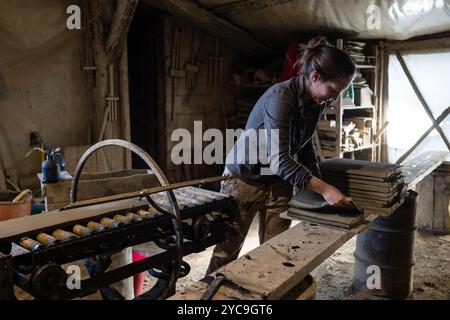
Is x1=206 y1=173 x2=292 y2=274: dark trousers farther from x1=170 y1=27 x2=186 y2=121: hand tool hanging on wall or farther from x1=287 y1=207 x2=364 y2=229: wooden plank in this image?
x1=170 y1=27 x2=186 y2=121: hand tool hanging on wall

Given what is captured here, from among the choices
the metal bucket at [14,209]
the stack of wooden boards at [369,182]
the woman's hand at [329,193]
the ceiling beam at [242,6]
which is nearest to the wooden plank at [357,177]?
the stack of wooden boards at [369,182]

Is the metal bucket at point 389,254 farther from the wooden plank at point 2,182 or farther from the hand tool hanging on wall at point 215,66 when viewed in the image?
the hand tool hanging on wall at point 215,66

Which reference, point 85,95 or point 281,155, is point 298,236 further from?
point 85,95

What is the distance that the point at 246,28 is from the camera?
5.94 m

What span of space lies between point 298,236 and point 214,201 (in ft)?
1.55


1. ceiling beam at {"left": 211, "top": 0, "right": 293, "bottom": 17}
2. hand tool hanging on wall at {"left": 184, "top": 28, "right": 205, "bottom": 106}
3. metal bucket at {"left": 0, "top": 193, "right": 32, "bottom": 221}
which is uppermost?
ceiling beam at {"left": 211, "top": 0, "right": 293, "bottom": 17}

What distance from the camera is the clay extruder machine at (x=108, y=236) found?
160 centimetres

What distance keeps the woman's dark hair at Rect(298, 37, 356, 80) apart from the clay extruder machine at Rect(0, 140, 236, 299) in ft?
2.79

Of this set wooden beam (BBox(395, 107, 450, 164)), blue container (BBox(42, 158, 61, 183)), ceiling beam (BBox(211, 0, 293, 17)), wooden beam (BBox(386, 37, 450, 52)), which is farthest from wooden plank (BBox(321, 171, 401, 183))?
wooden beam (BBox(386, 37, 450, 52))

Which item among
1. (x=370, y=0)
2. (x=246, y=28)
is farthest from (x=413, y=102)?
(x=246, y=28)

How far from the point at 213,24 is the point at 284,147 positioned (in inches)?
153

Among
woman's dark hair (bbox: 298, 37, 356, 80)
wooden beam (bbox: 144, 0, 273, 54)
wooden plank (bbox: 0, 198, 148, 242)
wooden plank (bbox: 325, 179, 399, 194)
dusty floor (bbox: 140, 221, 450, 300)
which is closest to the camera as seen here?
wooden plank (bbox: 0, 198, 148, 242)

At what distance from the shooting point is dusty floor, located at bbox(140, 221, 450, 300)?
139 inches

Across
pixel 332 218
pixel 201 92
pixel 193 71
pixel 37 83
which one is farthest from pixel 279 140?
pixel 201 92
